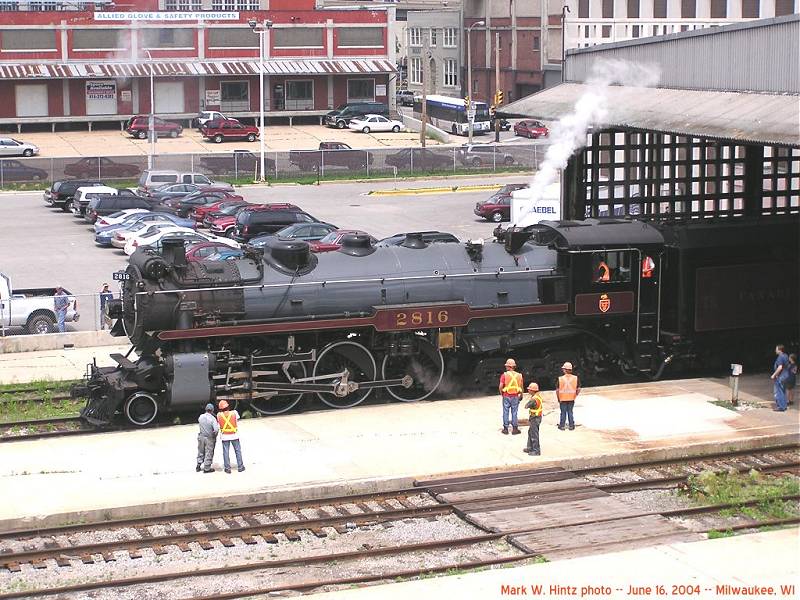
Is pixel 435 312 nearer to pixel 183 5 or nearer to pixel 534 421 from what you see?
pixel 534 421

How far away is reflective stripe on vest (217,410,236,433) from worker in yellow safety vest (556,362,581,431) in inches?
225

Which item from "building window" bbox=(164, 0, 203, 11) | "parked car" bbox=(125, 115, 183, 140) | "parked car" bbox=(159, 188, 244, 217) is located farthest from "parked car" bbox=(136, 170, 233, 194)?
"building window" bbox=(164, 0, 203, 11)

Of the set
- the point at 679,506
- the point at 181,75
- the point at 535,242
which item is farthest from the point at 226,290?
the point at 181,75

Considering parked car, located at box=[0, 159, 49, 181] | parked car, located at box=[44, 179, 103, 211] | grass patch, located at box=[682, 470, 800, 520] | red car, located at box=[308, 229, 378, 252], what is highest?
parked car, located at box=[0, 159, 49, 181]

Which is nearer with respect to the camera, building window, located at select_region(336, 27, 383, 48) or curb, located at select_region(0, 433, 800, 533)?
curb, located at select_region(0, 433, 800, 533)

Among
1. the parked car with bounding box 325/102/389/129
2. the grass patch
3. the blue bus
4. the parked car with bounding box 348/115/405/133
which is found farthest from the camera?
the blue bus

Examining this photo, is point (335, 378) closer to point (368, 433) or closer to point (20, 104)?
point (368, 433)

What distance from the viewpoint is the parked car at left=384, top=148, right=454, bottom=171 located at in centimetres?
6475

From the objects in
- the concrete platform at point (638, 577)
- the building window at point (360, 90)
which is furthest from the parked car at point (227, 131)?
the concrete platform at point (638, 577)

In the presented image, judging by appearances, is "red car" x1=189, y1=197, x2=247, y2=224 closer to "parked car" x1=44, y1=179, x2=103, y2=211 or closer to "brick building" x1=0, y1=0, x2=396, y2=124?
"parked car" x1=44, y1=179, x2=103, y2=211

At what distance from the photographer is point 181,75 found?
248 ft

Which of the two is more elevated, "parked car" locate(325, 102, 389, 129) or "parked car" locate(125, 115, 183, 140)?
→ "parked car" locate(325, 102, 389, 129)

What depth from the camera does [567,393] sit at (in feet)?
69.0

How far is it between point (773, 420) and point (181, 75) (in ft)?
194
